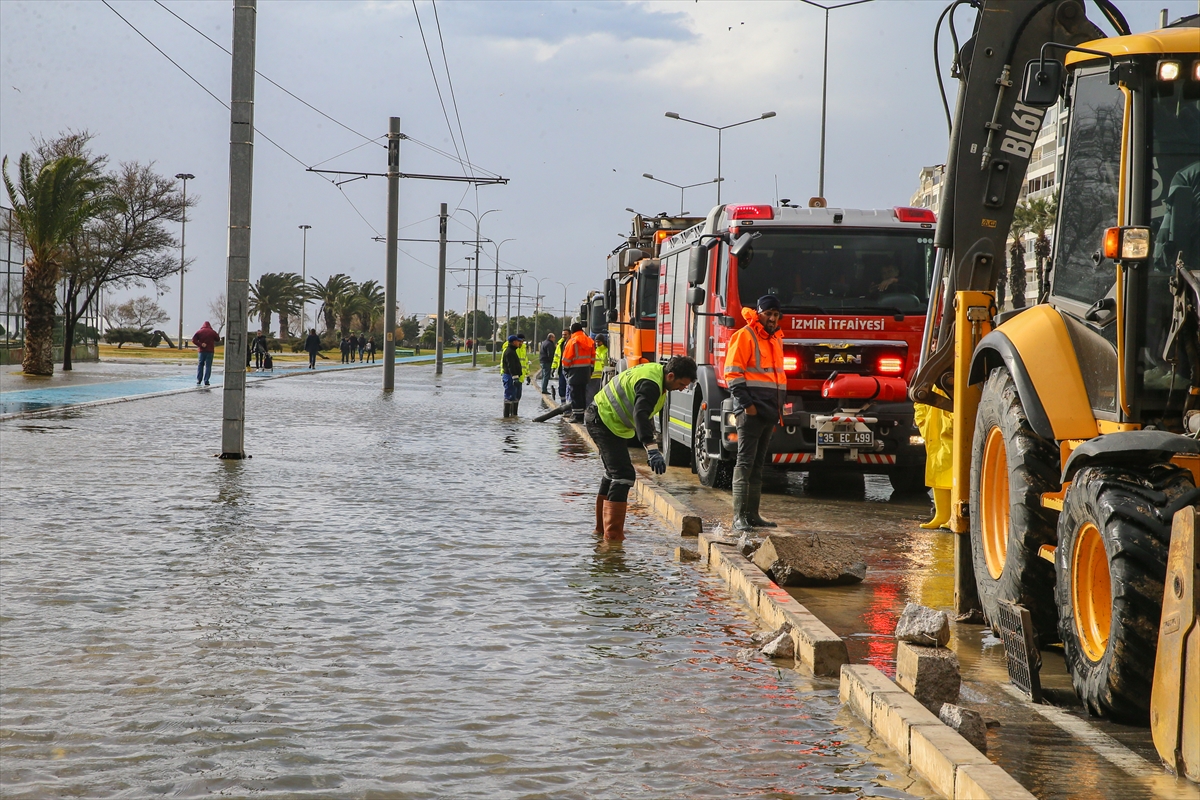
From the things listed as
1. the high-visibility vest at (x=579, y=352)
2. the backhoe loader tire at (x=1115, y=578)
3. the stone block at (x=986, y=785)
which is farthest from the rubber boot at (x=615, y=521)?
the high-visibility vest at (x=579, y=352)

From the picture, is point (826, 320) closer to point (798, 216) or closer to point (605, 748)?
point (798, 216)

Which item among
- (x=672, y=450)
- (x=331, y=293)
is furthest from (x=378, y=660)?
(x=331, y=293)

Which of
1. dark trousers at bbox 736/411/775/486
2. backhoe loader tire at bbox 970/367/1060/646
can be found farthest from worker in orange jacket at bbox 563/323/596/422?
backhoe loader tire at bbox 970/367/1060/646

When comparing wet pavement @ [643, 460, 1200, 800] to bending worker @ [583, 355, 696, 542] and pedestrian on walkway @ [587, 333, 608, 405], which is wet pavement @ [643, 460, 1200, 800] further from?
pedestrian on walkway @ [587, 333, 608, 405]

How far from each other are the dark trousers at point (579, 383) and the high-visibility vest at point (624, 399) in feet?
40.7

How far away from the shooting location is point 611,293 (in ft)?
80.7

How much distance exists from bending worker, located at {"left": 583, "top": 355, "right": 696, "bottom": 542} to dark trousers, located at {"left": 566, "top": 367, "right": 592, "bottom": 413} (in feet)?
40.3

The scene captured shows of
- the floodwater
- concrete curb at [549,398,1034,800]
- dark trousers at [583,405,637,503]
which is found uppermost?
dark trousers at [583,405,637,503]

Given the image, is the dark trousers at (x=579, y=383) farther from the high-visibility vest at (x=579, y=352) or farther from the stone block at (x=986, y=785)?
the stone block at (x=986, y=785)

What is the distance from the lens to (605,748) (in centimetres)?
509

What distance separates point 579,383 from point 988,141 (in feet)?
51.4

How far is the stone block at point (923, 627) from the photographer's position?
19.8ft

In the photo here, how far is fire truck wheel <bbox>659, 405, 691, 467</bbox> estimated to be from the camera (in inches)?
669

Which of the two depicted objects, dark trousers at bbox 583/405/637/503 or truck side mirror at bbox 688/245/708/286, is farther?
truck side mirror at bbox 688/245/708/286
